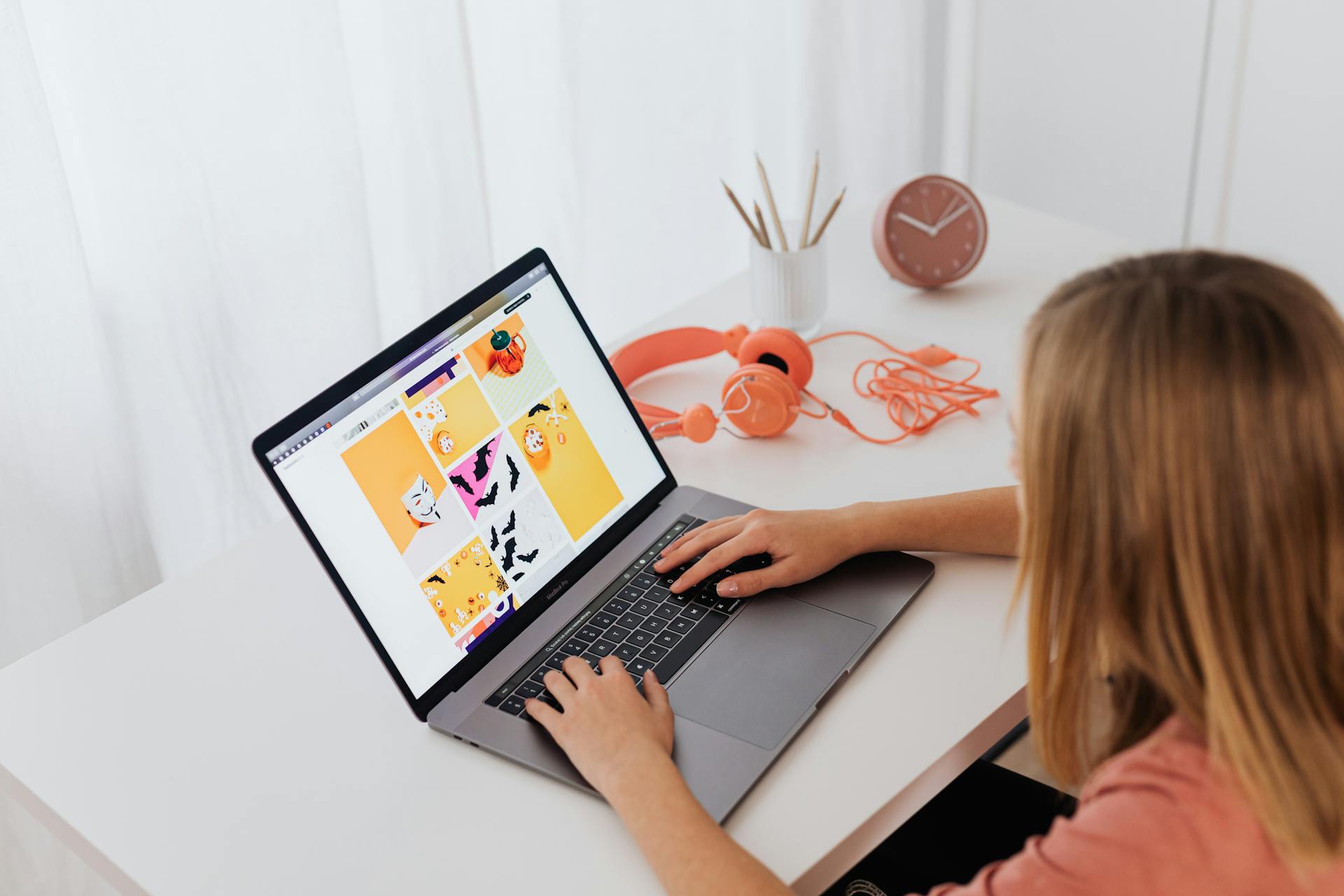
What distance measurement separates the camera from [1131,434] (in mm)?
604

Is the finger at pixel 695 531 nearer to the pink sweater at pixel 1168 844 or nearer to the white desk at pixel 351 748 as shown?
the white desk at pixel 351 748

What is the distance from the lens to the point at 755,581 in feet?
3.16

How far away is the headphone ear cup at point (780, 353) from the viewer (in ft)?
4.13

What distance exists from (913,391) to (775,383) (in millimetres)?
165

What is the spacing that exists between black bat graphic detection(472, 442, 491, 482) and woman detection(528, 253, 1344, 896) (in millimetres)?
437

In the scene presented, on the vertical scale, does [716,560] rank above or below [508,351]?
below

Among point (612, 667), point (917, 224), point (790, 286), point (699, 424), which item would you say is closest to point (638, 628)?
point (612, 667)

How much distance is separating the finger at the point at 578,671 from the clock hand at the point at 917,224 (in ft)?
2.51

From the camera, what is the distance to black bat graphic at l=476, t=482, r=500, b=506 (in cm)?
95

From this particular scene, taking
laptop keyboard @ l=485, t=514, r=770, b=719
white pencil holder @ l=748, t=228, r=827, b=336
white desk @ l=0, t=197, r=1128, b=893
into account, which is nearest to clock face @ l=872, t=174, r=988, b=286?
white pencil holder @ l=748, t=228, r=827, b=336

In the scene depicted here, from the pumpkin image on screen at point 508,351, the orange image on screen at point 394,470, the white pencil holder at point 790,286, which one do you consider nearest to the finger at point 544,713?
the orange image on screen at point 394,470

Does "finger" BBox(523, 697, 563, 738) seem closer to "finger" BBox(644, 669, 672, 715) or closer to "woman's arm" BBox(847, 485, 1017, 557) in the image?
"finger" BBox(644, 669, 672, 715)

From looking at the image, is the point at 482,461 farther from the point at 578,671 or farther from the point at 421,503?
the point at 578,671

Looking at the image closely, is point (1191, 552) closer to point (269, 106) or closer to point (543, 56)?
point (269, 106)
